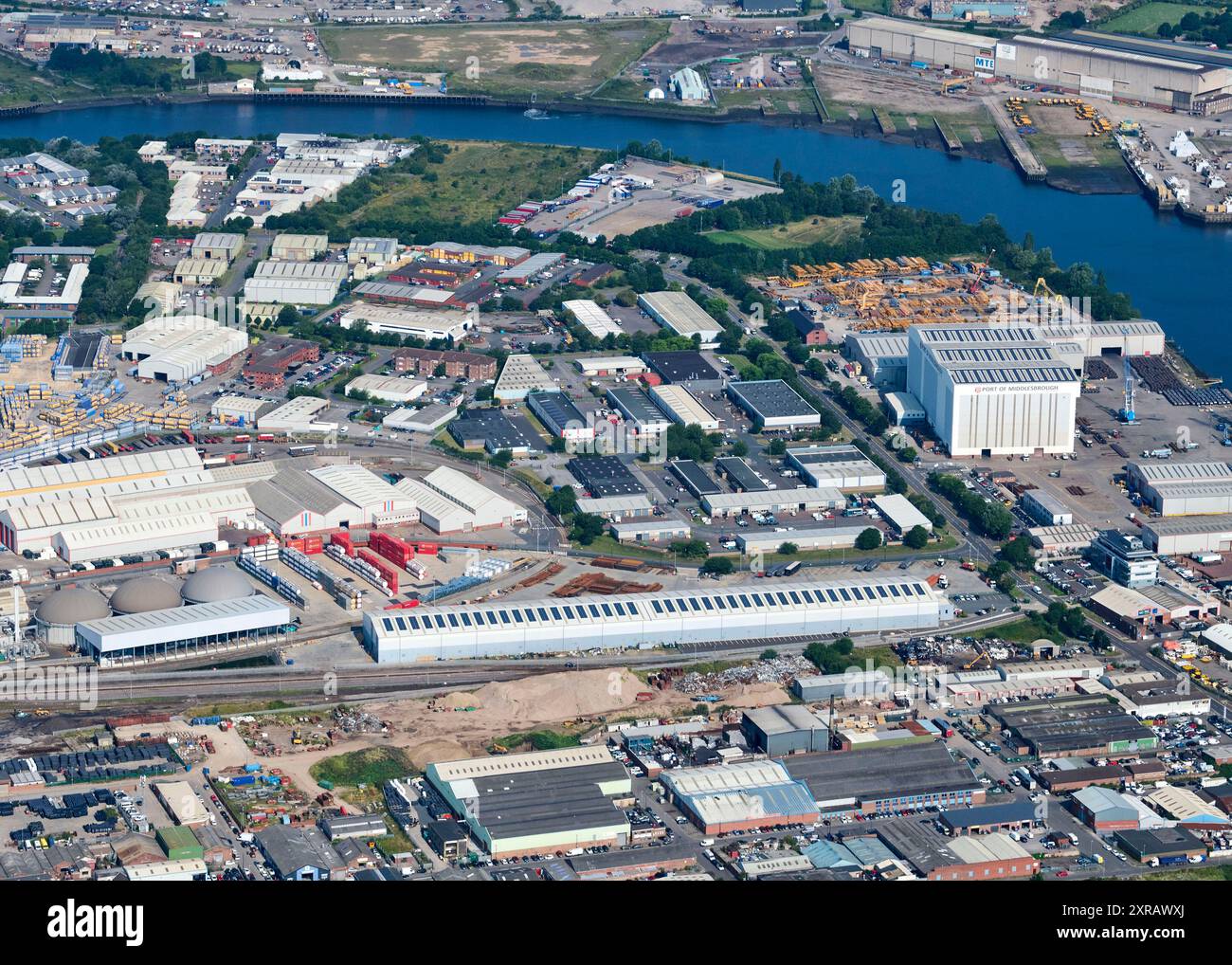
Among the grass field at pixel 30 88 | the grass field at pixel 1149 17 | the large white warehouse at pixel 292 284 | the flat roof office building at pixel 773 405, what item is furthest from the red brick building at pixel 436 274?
the grass field at pixel 1149 17

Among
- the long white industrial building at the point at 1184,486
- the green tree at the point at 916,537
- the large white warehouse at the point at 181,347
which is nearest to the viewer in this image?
the green tree at the point at 916,537

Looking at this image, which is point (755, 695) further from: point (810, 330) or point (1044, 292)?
point (1044, 292)

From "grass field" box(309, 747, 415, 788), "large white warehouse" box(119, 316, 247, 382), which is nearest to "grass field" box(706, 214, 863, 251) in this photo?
"large white warehouse" box(119, 316, 247, 382)

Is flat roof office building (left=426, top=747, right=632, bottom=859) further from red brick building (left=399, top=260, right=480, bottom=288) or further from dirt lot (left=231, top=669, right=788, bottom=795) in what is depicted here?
red brick building (left=399, top=260, right=480, bottom=288)

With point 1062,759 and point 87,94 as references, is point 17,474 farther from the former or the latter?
point 87,94

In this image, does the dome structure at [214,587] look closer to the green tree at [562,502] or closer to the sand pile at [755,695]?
the green tree at [562,502]

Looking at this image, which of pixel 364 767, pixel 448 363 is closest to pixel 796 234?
pixel 448 363
